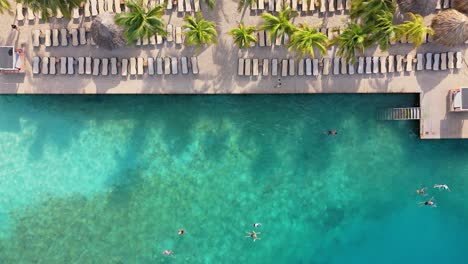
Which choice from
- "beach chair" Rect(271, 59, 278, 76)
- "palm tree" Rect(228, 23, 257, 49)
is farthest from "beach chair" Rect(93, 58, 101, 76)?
"beach chair" Rect(271, 59, 278, 76)

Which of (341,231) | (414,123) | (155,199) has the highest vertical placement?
(414,123)

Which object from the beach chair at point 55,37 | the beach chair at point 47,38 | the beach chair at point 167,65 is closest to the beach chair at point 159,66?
the beach chair at point 167,65

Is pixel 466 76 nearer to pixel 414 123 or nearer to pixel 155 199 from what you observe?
pixel 414 123

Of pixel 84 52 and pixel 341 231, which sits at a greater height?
pixel 84 52

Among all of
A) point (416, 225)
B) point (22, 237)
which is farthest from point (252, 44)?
point (22, 237)

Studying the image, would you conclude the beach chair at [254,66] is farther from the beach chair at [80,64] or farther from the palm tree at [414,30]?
the beach chair at [80,64]

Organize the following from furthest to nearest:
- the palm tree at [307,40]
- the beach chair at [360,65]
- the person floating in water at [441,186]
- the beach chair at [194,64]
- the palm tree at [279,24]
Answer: the person floating in water at [441,186] < the beach chair at [194,64] < the beach chair at [360,65] < the palm tree at [279,24] < the palm tree at [307,40]

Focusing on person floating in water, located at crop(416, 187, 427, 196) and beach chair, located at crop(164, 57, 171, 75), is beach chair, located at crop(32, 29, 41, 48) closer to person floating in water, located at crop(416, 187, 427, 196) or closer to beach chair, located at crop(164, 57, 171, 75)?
beach chair, located at crop(164, 57, 171, 75)

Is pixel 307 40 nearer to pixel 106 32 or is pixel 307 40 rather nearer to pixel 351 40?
pixel 351 40
